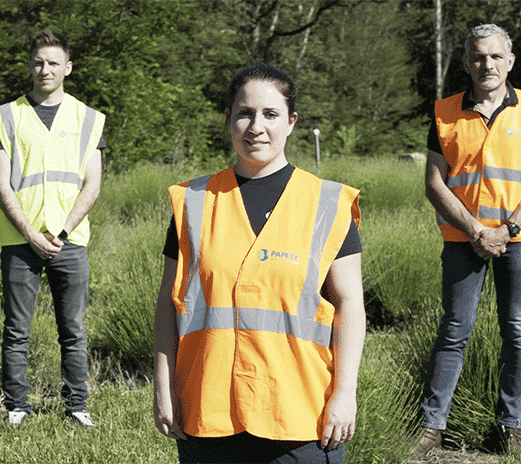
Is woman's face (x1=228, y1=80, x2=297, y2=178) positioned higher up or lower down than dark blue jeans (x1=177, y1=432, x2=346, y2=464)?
higher up

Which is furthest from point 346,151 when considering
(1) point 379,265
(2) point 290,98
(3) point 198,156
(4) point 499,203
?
(2) point 290,98

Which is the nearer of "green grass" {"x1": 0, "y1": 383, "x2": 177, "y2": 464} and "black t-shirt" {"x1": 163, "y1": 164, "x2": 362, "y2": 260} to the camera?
"black t-shirt" {"x1": 163, "y1": 164, "x2": 362, "y2": 260}

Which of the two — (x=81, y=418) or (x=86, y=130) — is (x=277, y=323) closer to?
(x=81, y=418)

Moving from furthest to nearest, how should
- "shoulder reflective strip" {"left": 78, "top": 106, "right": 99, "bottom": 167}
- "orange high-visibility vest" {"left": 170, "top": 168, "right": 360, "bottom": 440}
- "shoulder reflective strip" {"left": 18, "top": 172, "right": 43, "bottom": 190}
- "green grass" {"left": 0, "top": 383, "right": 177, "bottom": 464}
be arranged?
"shoulder reflective strip" {"left": 78, "top": 106, "right": 99, "bottom": 167} < "shoulder reflective strip" {"left": 18, "top": 172, "right": 43, "bottom": 190} < "green grass" {"left": 0, "top": 383, "right": 177, "bottom": 464} < "orange high-visibility vest" {"left": 170, "top": 168, "right": 360, "bottom": 440}

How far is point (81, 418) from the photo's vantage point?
3285mm

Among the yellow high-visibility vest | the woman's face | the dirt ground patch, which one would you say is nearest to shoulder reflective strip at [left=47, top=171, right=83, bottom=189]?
the yellow high-visibility vest

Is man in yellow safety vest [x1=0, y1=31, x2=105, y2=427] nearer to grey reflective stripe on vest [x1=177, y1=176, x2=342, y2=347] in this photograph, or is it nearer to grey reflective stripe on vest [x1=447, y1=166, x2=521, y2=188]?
grey reflective stripe on vest [x1=177, y1=176, x2=342, y2=347]

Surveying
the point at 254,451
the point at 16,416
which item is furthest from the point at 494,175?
the point at 16,416

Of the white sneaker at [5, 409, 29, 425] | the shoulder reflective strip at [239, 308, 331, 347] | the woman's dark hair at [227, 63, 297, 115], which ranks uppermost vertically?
the woman's dark hair at [227, 63, 297, 115]

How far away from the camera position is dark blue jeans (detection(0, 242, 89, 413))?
129 inches

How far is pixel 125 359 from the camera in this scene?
4.50 meters

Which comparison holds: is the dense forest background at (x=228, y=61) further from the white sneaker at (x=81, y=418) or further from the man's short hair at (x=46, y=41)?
the white sneaker at (x=81, y=418)

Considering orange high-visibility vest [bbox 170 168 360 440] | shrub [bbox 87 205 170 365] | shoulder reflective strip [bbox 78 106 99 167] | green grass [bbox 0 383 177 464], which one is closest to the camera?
orange high-visibility vest [bbox 170 168 360 440]

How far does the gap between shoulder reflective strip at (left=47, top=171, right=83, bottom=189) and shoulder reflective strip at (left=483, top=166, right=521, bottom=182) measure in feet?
7.04
